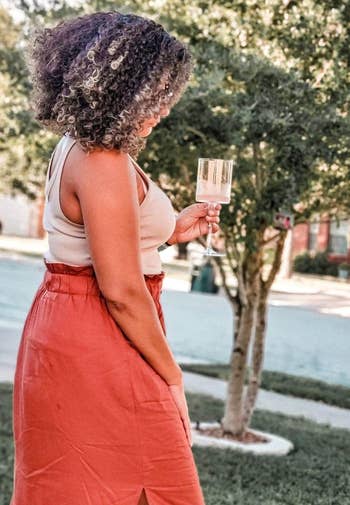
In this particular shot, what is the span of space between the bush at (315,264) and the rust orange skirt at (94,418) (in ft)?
112

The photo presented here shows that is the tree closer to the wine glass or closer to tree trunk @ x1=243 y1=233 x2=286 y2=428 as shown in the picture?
tree trunk @ x1=243 y1=233 x2=286 y2=428

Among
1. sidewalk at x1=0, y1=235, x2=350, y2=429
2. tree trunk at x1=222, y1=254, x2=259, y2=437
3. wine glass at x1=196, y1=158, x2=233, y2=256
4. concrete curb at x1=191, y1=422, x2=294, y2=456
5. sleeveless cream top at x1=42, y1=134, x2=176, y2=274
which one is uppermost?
wine glass at x1=196, y1=158, x2=233, y2=256

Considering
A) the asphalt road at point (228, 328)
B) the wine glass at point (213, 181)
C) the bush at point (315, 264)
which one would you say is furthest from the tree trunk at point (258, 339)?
the bush at point (315, 264)

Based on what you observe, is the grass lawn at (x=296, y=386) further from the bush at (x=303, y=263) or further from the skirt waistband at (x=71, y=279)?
the bush at (x=303, y=263)

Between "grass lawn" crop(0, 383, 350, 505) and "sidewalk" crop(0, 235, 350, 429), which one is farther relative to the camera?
"sidewalk" crop(0, 235, 350, 429)

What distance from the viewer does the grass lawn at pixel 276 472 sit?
5527mm

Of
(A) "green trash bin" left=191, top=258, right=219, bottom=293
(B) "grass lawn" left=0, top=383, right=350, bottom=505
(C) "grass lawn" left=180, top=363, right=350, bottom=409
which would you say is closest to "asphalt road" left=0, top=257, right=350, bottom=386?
(A) "green trash bin" left=191, top=258, right=219, bottom=293

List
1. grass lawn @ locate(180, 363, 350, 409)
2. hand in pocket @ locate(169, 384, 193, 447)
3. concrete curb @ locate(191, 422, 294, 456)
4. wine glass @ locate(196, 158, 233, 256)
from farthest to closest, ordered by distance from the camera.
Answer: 1. grass lawn @ locate(180, 363, 350, 409)
2. concrete curb @ locate(191, 422, 294, 456)
3. wine glass @ locate(196, 158, 233, 256)
4. hand in pocket @ locate(169, 384, 193, 447)

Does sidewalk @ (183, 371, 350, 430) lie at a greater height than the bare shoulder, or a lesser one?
lesser

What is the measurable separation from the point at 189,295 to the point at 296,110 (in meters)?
17.5

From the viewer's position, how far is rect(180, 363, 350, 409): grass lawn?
10453mm

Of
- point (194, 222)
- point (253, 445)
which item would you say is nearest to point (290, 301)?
point (253, 445)

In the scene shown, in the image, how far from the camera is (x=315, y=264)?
36.7 m

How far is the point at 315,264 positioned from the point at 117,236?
34635 mm
